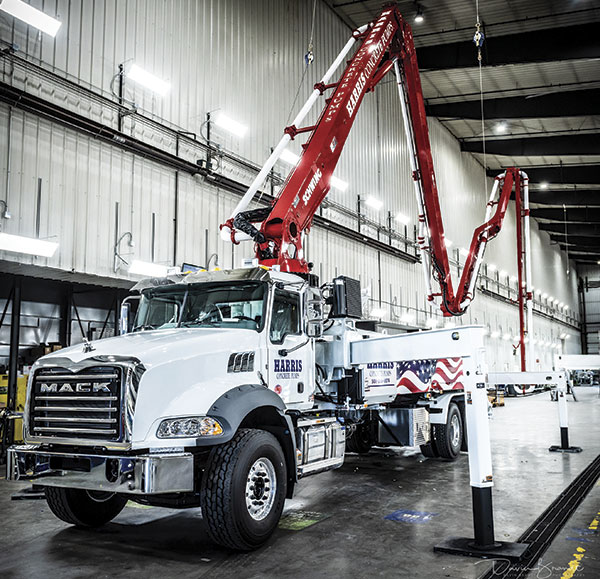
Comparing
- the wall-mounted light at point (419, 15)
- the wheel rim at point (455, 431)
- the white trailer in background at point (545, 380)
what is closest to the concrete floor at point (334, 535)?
the wheel rim at point (455, 431)

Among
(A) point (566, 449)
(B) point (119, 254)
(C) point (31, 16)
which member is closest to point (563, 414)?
(A) point (566, 449)

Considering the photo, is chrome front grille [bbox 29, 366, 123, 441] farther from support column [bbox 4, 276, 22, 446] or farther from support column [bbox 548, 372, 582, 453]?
support column [bbox 548, 372, 582, 453]

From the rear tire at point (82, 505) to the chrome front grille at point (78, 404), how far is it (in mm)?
976

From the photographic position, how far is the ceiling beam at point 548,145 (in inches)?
1080

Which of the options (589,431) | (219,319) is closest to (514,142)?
(589,431)

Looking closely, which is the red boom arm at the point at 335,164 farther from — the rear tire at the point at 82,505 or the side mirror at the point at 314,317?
the rear tire at the point at 82,505

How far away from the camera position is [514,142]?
96.0 ft

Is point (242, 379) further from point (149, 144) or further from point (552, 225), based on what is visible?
point (552, 225)

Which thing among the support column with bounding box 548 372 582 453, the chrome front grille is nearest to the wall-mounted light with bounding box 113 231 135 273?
the chrome front grille

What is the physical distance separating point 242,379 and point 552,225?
47388 mm

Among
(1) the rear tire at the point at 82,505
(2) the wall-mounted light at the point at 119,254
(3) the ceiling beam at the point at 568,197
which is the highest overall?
(3) the ceiling beam at the point at 568,197

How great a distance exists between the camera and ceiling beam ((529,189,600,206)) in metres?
36.4

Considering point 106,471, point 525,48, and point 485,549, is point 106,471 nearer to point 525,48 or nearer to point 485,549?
point 485,549

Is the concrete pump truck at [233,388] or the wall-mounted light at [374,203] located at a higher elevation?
the wall-mounted light at [374,203]
